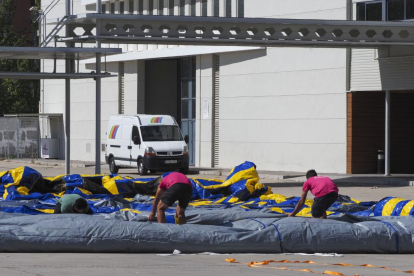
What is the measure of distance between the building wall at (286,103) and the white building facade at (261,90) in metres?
0.04

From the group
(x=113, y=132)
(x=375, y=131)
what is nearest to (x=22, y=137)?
(x=113, y=132)

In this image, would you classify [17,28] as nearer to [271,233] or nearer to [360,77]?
[360,77]

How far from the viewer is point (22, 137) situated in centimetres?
5112

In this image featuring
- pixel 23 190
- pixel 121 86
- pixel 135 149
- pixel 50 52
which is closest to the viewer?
pixel 23 190

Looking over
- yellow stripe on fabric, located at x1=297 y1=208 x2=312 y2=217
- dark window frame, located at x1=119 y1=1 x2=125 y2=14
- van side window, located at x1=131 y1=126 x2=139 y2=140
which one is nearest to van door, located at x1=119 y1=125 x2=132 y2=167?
van side window, located at x1=131 y1=126 x2=139 y2=140

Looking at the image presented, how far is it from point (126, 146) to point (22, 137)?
1711 cm

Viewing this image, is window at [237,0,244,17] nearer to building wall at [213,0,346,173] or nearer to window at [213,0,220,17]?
building wall at [213,0,346,173]

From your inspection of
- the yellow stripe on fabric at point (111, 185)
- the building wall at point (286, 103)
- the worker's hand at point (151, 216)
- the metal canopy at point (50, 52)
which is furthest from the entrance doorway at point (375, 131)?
the worker's hand at point (151, 216)

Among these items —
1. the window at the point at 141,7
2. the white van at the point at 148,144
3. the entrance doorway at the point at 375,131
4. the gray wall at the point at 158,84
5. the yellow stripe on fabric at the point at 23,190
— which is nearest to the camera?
the yellow stripe on fabric at the point at 23,190

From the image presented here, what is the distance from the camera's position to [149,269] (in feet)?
35.5

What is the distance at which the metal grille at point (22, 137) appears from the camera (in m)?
50.8

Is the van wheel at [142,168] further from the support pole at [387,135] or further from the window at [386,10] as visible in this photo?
the window at [386,10]

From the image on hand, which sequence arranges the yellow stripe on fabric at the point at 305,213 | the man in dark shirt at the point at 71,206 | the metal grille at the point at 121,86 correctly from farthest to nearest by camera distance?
the metal grille at the point at 121,86 < the yellow stripe on fabric at the point at 305,213 < the man in dark shirt at the point at 71,206

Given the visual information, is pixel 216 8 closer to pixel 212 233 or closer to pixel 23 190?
pixel 23 190
